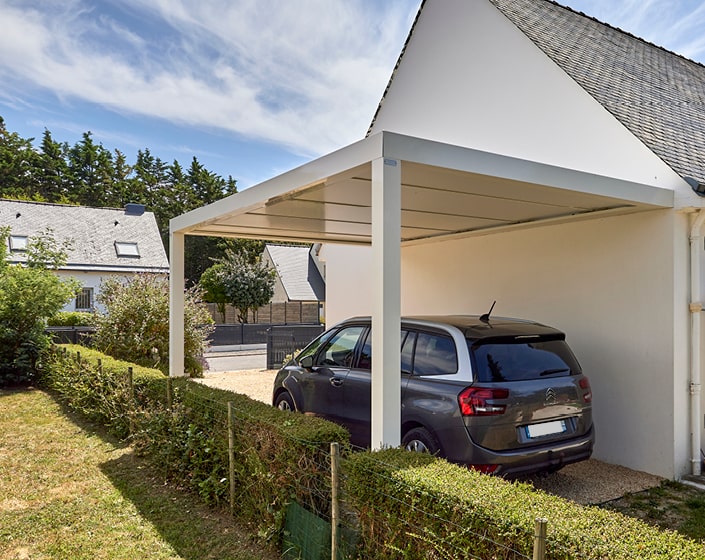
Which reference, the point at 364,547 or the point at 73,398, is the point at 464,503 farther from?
the point at 73,398

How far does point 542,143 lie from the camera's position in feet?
25.7

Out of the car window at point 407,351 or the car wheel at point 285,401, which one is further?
the car wheel at point 285,401

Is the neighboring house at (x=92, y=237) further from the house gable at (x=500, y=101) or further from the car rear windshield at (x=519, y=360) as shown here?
the car rear windshield at (x=519, y=360)

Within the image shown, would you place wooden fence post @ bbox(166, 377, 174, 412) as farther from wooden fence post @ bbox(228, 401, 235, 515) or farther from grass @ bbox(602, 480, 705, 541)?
grass @ bbox(602, 480, 705, 541)

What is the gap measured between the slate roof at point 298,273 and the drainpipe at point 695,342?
29.7m

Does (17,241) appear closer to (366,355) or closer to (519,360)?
(366,355)

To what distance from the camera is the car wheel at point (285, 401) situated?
6.79m

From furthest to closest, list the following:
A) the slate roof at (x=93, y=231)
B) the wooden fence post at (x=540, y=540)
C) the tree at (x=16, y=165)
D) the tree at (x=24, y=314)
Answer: the tree at (x=16, y=165) → the slate roof at (x=93, y=231) → the tree at (x=24, y=314) → the wooden fence post at (x=540, y=540)

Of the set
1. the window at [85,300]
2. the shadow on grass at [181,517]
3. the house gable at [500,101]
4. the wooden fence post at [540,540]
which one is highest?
the house gable at [500,101]

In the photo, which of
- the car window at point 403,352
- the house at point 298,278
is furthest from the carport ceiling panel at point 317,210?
the house at point 298,278

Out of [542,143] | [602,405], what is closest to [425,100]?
[542,143]

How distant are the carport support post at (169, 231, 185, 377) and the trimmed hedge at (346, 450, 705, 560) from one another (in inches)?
209

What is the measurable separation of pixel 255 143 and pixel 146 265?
1302cm

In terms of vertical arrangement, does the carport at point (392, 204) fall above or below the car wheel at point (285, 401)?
above
